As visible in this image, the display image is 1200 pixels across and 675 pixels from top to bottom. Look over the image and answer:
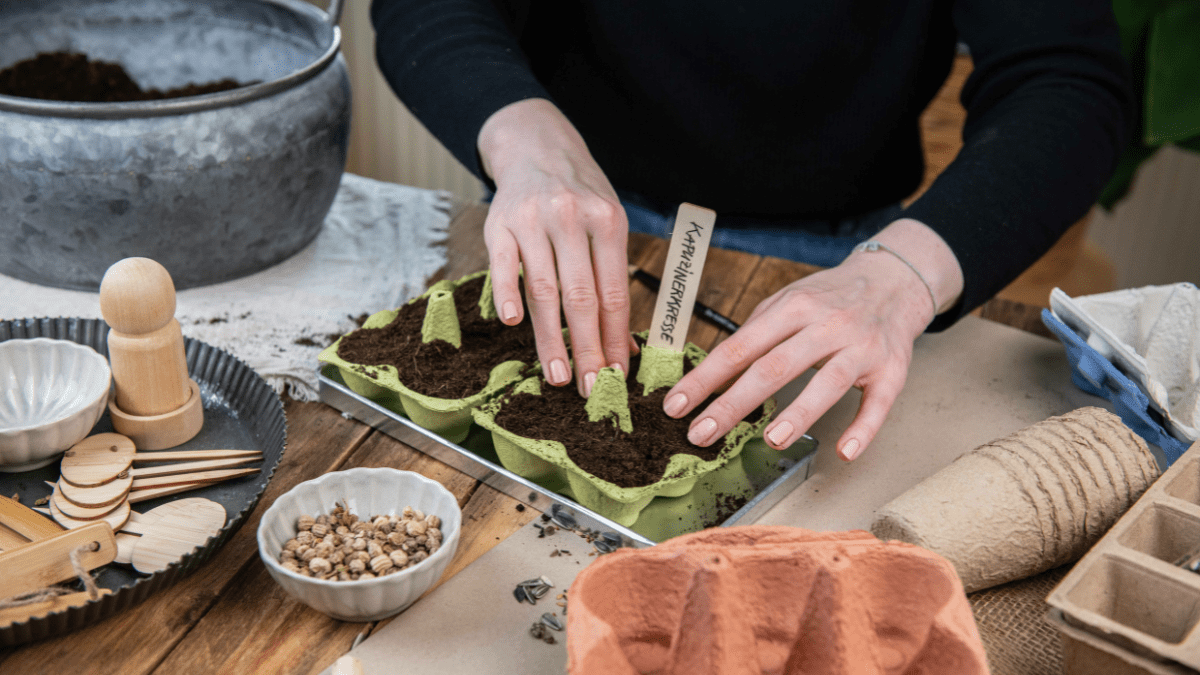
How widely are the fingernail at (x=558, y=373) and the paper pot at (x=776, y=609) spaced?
311 mm

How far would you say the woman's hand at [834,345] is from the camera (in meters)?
0.84

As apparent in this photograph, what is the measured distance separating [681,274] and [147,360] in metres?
0.49

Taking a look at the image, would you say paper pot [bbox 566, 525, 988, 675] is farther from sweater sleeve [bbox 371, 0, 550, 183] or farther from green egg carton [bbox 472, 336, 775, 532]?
sweater sleeve [bbox 371, 0, 550, 183]

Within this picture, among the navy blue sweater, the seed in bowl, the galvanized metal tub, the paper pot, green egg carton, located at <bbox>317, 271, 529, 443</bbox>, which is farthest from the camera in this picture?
the navy blue sweater

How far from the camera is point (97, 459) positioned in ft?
2.43

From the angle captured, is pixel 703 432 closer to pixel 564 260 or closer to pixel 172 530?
pixel 564 260

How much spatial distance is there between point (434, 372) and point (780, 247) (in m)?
0.76

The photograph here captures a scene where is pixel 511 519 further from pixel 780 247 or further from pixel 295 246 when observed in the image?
pixel 780 247

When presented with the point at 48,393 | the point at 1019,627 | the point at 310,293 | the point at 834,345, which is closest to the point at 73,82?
the point at 310,293

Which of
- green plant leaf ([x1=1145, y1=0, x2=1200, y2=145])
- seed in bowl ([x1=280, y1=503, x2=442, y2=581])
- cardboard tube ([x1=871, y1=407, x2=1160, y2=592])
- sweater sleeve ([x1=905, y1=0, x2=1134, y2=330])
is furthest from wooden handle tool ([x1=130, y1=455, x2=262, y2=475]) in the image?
green plant leaf ([x1=1145, y1=0, x2=1200, y2=145])

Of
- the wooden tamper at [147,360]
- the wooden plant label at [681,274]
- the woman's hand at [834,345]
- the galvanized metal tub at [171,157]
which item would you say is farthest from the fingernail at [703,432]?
the galvanized metal tub at [171,157]

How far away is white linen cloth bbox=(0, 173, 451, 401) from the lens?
105 centimetres

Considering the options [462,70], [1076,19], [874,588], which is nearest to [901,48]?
[1076,19]

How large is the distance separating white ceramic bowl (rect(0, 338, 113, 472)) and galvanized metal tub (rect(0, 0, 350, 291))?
0.26 m
